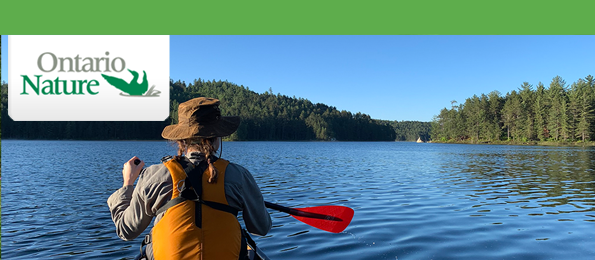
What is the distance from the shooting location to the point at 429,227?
867 cm

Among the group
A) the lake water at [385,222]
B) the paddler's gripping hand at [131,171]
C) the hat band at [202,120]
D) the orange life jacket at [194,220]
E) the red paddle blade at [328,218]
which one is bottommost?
the lake water at [385,222]

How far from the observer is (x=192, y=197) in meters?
2.76

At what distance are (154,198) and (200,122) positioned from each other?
684 mm

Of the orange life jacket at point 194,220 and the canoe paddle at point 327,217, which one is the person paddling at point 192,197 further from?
the canoe paddle at point 327,217

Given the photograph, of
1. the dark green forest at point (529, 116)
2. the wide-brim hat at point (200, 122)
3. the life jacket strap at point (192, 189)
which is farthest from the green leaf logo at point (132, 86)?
the dark green forest at point (529, 116)

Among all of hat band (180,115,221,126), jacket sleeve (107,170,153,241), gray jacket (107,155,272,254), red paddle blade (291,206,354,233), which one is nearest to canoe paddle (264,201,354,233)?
red paddle blade (291,206,354,233)

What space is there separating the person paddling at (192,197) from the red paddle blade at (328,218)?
138 centimetres

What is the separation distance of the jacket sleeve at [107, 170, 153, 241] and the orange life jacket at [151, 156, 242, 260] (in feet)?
0.51

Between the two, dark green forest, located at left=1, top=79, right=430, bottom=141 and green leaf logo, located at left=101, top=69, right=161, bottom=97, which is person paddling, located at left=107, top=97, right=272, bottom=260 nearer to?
green leaf logo, located at left=101, top=69, right=161, bottom=97

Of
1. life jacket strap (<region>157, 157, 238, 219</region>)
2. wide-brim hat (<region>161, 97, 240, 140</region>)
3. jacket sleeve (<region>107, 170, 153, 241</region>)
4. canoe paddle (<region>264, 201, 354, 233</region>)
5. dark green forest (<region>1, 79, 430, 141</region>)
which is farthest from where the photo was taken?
dark green forest (<region>1, 79, 430, 141</region>)

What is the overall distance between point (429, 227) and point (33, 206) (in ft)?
37.9

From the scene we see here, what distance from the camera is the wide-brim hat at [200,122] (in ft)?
9.72

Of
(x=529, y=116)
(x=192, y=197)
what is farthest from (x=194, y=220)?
(x=529, y=116)

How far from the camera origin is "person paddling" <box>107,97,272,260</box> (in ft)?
9.08
